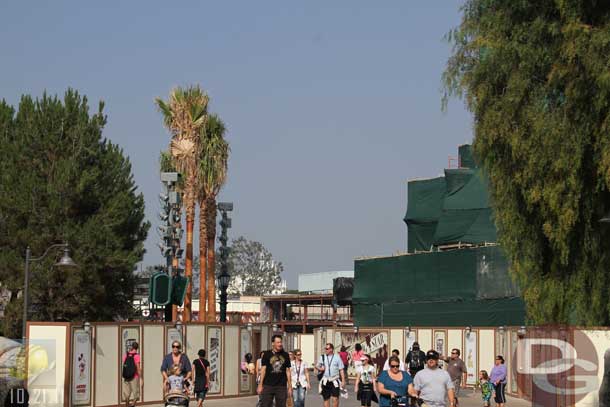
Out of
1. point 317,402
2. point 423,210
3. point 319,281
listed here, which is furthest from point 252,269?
point 317,402

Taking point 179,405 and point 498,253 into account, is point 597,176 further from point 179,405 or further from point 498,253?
point 498,253

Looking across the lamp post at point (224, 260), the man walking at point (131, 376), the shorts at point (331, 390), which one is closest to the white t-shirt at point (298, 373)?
the shorts at point (331, 390)

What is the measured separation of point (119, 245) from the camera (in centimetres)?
5188

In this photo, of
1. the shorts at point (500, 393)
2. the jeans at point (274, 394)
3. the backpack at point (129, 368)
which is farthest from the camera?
the shorts at point (500, 393)

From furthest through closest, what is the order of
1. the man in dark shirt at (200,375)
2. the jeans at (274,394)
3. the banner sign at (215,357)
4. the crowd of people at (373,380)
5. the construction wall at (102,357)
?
1. the banner sign at (215,357)
2. the man in dark shirt at (200,375)
3. the construction wall at (102,357)
4. the jeans at (274,394)
5. the crowd of people at (373,380)

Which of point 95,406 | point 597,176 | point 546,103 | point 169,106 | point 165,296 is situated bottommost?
point 95,406

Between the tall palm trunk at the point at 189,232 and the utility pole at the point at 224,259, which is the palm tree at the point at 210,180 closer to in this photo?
the tall palm trunk at the point at 189,232

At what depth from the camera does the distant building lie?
106 m

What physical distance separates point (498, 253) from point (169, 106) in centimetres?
1772

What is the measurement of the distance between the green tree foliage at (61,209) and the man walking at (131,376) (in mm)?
24539

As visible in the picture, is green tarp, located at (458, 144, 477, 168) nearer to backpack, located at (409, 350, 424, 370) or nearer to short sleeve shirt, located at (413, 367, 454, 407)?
backpack, located at (409, 350, 424, 370)

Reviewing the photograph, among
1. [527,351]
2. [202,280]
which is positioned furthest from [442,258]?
[527,351]

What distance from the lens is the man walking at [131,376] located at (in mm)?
25734

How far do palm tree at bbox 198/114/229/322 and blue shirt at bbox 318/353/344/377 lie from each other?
28009 mm
